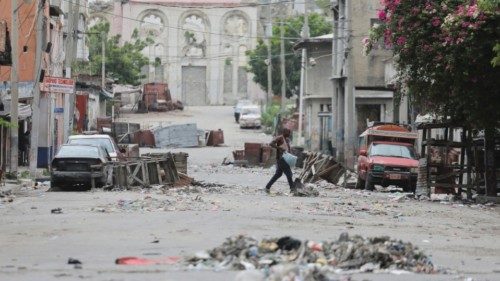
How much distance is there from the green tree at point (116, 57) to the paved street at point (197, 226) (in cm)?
5972

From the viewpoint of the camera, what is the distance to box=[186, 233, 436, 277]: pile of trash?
1289 cm

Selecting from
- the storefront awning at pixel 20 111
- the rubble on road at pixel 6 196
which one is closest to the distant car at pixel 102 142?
the rubble on road at pixel 6 196

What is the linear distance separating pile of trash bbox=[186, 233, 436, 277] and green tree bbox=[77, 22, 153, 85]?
77392 millimetres

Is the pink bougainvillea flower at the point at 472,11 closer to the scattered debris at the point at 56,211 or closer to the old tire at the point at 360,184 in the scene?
the scattered debris at the point at 56,211

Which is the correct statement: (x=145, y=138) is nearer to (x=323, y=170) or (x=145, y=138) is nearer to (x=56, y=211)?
(x=323, y=170)

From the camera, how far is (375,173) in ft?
120

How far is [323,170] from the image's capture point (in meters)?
37.8

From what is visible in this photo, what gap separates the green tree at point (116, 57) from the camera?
9269 cm

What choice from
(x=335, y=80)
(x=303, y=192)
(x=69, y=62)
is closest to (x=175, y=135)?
(x=335, y=80)

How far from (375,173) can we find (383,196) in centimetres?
377

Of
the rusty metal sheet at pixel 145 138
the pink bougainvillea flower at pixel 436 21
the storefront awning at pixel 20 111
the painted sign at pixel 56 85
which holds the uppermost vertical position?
the pink bougainvillea flower at pixel 436 21

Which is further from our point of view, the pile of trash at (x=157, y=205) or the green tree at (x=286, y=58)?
the green tree at (x=286, y=58)

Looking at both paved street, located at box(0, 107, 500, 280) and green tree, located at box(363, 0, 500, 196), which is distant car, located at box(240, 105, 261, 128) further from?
green tree, located at box(363, 0, 500, 196)

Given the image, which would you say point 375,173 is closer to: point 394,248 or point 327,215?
point 327,215
